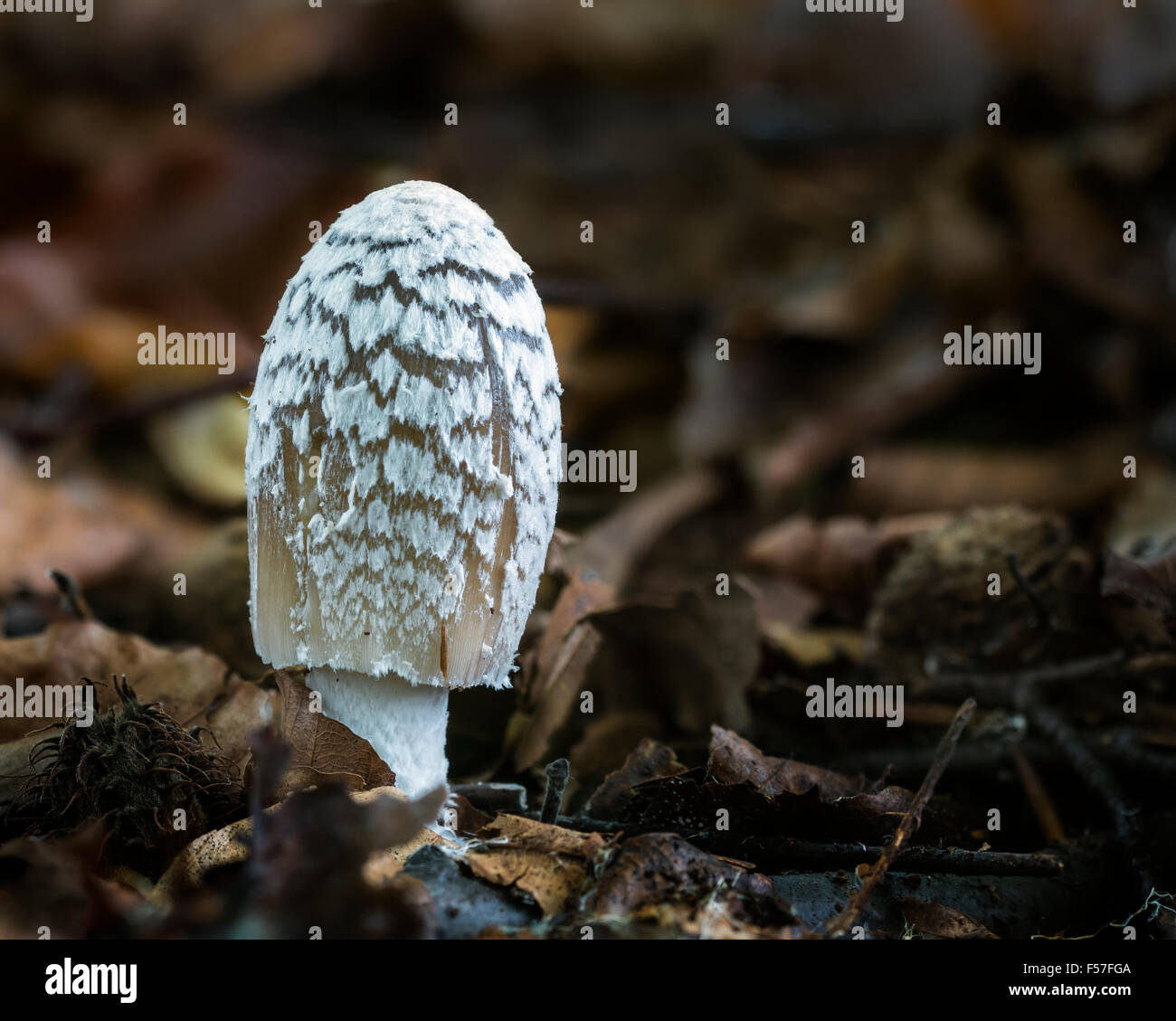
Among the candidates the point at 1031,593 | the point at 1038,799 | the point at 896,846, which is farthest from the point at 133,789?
the point at 1031,593

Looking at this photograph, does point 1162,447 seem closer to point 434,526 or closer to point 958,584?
point 958,584

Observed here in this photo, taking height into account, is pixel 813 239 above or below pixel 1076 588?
above

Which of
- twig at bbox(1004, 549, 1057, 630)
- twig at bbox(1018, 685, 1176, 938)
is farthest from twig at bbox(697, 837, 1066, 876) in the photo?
twig at bbox(1004, 549, 1057, 630)

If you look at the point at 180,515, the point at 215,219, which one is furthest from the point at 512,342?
the point at 215,219

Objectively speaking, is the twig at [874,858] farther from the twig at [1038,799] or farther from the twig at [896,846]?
the twig at [1038,799]

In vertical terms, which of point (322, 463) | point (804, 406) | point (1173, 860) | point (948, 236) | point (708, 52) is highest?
point (708, 52)

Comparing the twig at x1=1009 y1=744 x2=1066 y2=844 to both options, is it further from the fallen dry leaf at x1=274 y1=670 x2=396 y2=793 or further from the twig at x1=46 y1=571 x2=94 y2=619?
the twig at x1=46 y1=571 x2=94 y2=619
